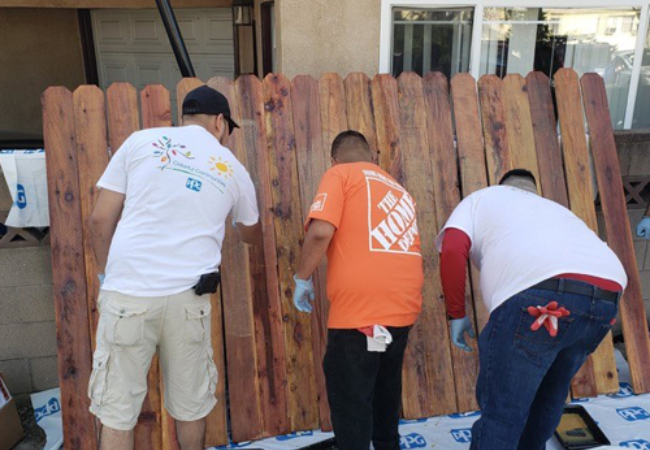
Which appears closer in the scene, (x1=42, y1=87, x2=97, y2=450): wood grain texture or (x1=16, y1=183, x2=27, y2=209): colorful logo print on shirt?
(x1=42, y1=87, x2=97, y2=450): wood grain texture

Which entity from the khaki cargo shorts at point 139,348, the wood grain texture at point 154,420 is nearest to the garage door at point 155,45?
the wood grain texture at point 154,420

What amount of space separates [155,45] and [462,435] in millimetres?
5091

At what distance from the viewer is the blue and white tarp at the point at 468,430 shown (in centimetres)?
279

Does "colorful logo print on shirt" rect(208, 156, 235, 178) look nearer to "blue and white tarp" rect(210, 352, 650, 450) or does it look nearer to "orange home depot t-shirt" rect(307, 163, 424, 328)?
"orange home depot t-shirt" rect(307, 163, 424, 328)

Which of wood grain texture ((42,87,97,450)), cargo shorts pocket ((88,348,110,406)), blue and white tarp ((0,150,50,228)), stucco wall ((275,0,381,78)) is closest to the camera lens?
cargo shorts pocket ((88,348,110,406))

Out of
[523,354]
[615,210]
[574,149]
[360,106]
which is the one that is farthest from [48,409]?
[615,210]

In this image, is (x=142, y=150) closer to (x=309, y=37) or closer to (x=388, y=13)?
(x=309, y=37)

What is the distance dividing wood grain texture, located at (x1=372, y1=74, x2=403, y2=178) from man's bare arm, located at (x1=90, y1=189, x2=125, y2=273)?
1.56 meters

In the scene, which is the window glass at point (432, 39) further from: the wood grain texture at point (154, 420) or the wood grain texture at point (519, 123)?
the wood grain texture at point (154, 420)

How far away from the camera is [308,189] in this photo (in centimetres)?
294

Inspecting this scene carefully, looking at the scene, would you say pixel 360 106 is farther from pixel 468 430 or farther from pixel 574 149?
pixel 468 430

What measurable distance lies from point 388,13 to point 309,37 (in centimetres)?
57

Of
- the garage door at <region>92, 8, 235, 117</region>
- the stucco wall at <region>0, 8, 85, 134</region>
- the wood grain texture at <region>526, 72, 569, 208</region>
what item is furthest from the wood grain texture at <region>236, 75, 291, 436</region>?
the stucco wall at <region>0, 8, 85, 134</region>

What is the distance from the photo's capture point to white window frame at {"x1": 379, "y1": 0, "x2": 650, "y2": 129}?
352cm
